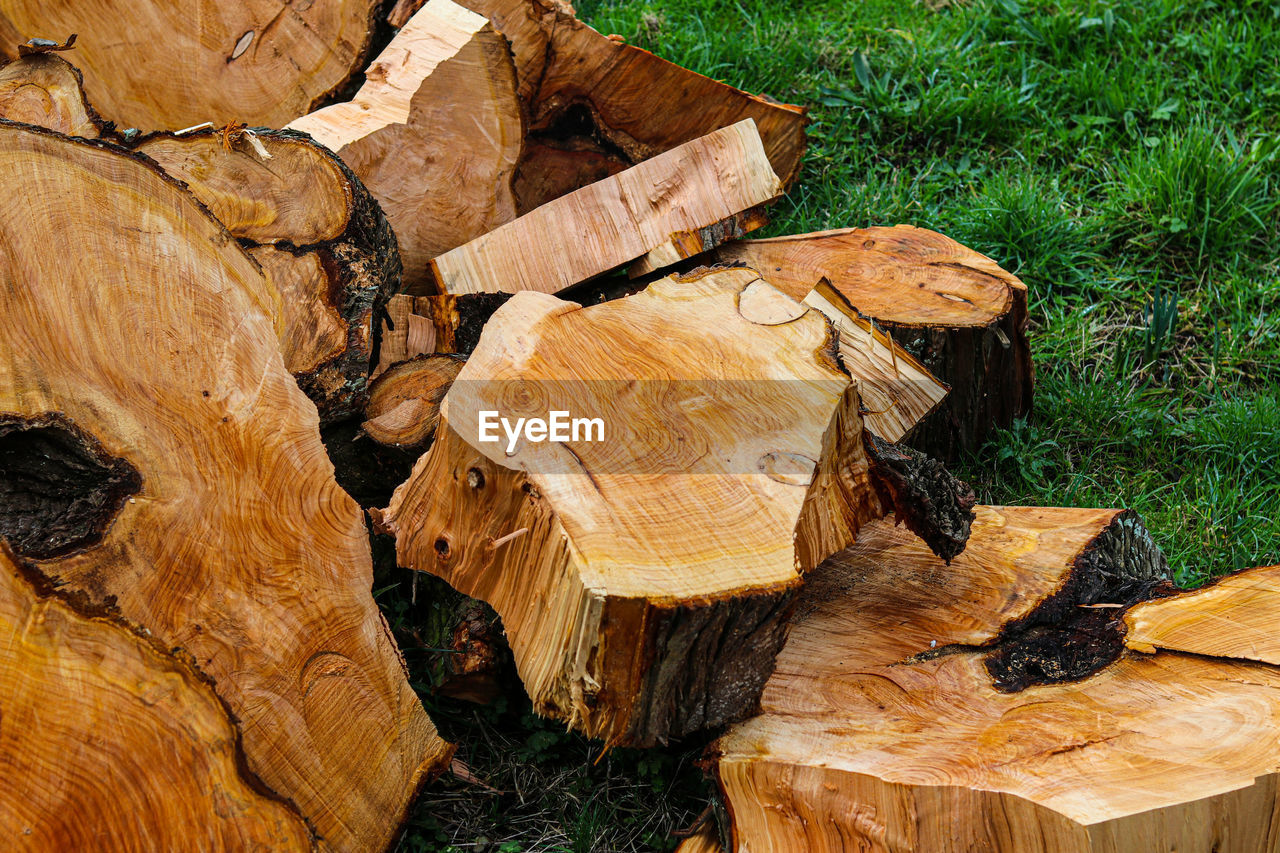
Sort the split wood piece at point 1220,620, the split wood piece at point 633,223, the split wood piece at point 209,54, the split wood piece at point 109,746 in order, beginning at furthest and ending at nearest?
the split wood piece at point 209,54 → the split wood piece at point 633,223 → the split wood piece at point 1220,620 → the split wood piece at point 109,746

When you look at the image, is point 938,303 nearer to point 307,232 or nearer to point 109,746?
point 307,232

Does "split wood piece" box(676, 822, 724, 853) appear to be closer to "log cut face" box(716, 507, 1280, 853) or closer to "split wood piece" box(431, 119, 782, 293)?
"log cut face" box(716, 507, 1280, 853)

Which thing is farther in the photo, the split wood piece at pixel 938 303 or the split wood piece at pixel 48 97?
the split wood piece at pixel 938 303

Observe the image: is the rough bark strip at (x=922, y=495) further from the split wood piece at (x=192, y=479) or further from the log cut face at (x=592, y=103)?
the log cut face at (x=592, y=103)

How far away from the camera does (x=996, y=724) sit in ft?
5.46

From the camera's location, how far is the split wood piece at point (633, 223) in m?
2.52

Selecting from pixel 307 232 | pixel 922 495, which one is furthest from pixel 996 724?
pixel 307 232

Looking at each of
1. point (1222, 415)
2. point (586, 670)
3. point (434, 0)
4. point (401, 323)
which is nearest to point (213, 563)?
point (586, 670)

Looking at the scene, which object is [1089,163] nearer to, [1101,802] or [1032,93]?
[1032,93]

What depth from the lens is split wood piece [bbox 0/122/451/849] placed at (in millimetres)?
1547

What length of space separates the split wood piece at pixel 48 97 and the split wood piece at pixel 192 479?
61cm

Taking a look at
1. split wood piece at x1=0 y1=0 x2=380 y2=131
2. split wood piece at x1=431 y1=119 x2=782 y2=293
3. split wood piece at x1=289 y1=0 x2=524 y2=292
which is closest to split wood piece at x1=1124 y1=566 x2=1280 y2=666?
split wood piece at x1=431 y1=119 x2=782 y2=293

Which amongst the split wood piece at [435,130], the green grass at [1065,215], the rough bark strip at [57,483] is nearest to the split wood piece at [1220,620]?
the green grass at [1065,215]

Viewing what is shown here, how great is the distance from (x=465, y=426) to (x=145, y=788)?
28.5 inches
